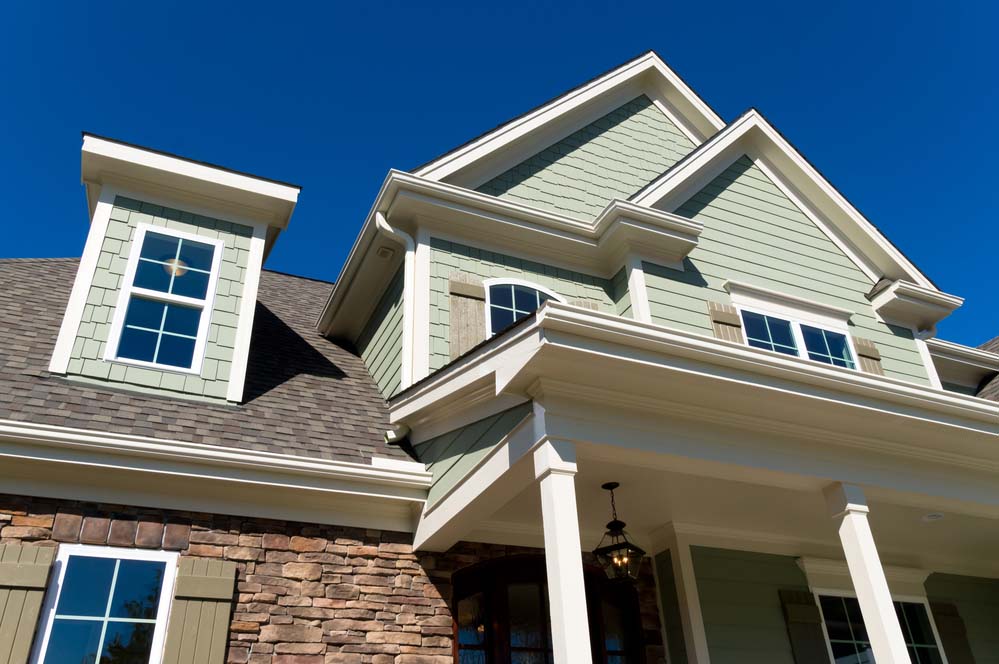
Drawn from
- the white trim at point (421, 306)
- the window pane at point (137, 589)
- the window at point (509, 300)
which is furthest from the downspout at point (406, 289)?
the window pane at point (137, 589)

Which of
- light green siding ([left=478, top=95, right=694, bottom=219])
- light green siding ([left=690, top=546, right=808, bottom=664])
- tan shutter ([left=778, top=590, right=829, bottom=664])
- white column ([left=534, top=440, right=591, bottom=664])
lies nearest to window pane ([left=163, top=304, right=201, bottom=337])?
light green siding ([left=478, top=95, right=694, bottom=219])

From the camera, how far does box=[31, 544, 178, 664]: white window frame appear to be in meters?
4.59

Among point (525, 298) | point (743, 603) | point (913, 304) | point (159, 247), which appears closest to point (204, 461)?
point (159, 247)

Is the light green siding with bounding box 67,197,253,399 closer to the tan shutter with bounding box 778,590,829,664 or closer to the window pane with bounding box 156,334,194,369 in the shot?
the window pane with bounding box 156,334,194,369

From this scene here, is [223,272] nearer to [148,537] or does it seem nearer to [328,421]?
[328,421]

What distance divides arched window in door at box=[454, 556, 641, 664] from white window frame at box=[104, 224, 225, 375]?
2.95 meters

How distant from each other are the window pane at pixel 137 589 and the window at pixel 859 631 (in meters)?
5.88

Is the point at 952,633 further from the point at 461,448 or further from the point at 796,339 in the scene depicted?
the point at 461,448

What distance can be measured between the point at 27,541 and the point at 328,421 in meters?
2.31

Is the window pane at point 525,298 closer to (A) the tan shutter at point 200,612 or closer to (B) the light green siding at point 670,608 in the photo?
(B) the light green siding at point 670,608

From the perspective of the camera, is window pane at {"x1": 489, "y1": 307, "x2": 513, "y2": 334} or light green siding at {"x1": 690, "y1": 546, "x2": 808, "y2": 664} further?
window pane at {"x1": 489, "y1": 307, "x2": 513, "y2": 334}

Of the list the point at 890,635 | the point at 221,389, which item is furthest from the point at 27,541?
the point at 890,635

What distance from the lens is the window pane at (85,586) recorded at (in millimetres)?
4730

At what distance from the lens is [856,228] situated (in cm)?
963
